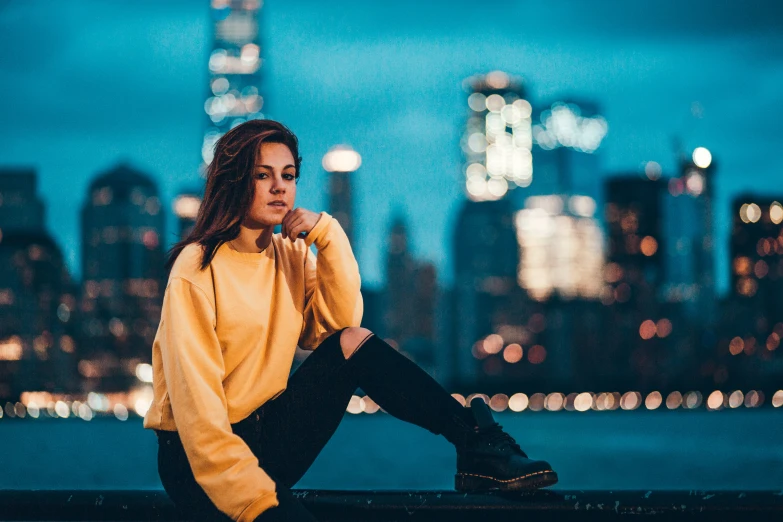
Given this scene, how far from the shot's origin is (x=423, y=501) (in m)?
4.16

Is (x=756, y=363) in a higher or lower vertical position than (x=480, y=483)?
lower

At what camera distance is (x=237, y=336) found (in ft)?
14.6

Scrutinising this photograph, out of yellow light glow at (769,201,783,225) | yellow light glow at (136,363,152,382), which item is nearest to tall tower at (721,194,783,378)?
yellow light glow at (769,201,783,225)

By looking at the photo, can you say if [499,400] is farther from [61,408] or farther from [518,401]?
[61,408]

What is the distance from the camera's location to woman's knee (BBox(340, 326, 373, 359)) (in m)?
4.72

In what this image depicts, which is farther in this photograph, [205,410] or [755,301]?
[755,301]

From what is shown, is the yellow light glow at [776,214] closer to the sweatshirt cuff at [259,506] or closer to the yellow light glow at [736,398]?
the yellow light glow at [736,398]

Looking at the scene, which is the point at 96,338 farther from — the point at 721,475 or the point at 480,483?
the point at 480,483

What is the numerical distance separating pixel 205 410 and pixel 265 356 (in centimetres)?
53

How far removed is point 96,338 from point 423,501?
159 metres

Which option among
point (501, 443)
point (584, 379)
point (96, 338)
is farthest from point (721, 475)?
point (96, 338)

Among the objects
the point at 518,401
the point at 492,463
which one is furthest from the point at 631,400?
the point at 492,463

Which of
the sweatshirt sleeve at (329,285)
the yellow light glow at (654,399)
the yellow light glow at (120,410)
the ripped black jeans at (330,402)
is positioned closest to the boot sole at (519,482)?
the ripped black jeans at (330,402)

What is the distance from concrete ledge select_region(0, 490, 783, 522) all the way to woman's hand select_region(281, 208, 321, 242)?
102 centimetres
